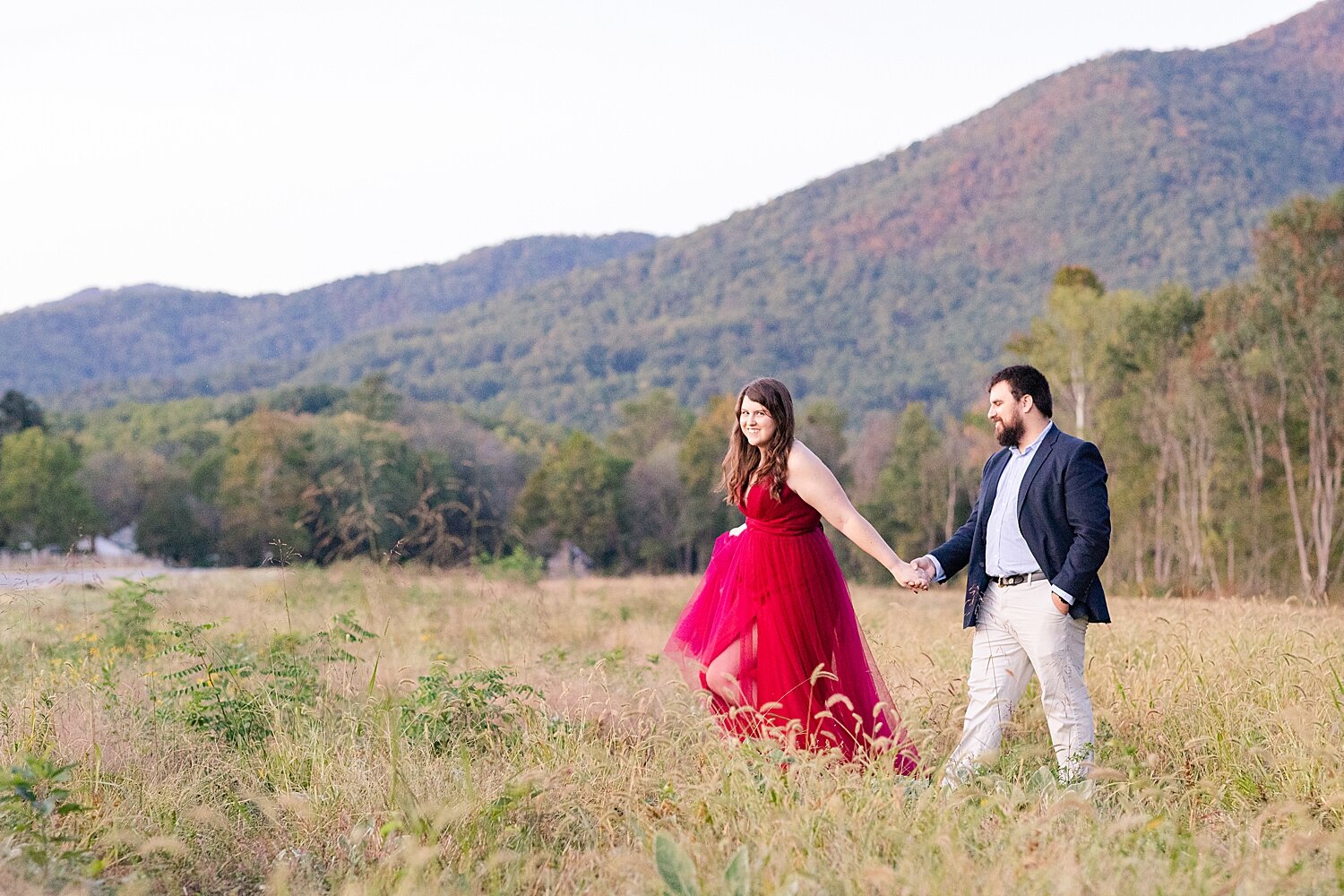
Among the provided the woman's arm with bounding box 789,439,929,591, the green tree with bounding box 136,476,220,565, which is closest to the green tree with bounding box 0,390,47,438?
the green tree with bounding box 136,476,220,565

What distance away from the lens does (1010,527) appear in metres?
5.46

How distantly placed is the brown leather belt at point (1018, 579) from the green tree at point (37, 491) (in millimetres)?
51595

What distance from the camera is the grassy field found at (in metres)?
3.55

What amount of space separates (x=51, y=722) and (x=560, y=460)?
5920 centimetres

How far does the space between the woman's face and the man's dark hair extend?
3.45 feet

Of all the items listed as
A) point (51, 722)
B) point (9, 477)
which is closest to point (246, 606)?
point (51, 722)

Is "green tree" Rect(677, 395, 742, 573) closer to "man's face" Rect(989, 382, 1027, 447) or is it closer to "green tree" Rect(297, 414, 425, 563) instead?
"green tree" Rect(297, 414, 425, 563)

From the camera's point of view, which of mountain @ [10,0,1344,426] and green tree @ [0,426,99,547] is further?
mountain @ [10,0,1344,426]

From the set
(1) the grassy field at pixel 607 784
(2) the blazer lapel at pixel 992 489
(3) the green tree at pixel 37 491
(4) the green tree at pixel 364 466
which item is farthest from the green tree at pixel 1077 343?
(3) the green tree at pixel 37 491

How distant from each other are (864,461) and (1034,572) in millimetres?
70006

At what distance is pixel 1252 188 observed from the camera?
14750 cm

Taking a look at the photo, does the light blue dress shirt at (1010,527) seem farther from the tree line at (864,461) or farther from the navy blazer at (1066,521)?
the tree line at (864,461)

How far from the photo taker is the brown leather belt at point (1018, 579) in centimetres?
531

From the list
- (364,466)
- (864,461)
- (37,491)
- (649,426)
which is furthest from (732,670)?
(649,426)
